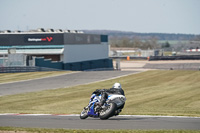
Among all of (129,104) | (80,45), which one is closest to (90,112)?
(129,104)

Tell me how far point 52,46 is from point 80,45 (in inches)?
325

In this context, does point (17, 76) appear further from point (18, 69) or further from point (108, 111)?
point (108, 111)

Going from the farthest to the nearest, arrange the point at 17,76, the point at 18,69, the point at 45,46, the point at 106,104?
the point at 45,46, the point at 18,69, the point at 17,76, the point at 106,104

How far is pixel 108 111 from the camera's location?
516 inches

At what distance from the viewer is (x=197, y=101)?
24047mm

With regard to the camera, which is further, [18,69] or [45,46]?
[45,46]

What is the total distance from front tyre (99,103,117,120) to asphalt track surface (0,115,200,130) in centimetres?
21

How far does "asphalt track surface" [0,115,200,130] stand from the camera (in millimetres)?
12281

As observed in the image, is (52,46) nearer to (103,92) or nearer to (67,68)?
(67,68)

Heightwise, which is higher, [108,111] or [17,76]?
[108,111]

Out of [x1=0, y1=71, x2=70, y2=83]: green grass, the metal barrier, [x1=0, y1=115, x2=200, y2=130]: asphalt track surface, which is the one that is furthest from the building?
[x1=0, y1=115, x2=200, y2=130]: asphalt track surface

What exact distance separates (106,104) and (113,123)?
747 millimetres

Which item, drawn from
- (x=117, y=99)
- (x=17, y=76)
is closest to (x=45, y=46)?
(x=17, y=76)

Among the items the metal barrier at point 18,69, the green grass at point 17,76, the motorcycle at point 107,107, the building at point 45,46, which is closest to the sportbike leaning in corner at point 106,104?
the motorcycle at point 107,107
